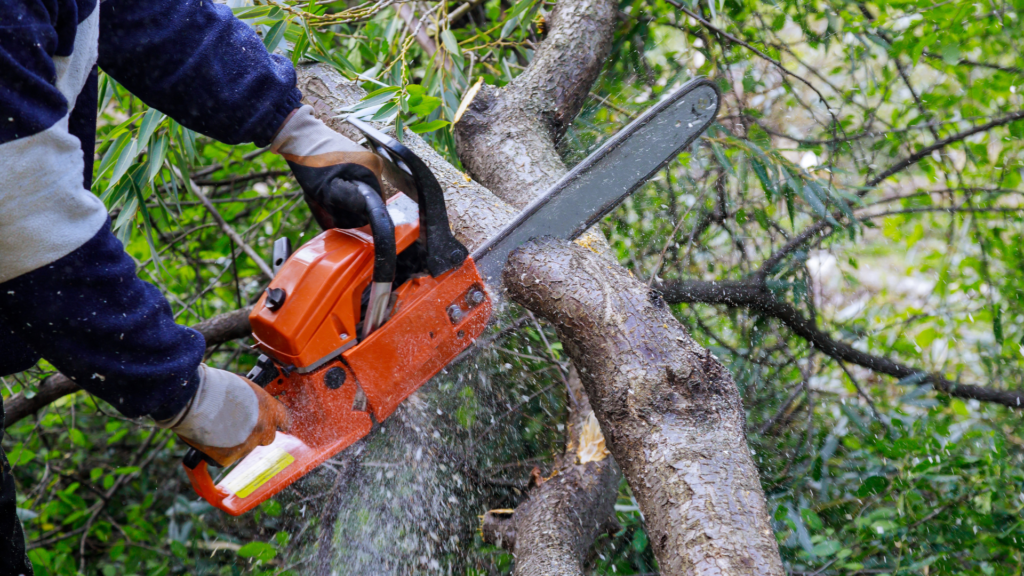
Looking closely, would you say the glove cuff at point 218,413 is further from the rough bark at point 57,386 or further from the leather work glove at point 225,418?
the rough bark at point 57,386

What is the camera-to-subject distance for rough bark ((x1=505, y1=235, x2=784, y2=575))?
1284mm

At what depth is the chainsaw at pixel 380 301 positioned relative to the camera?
161 centimetres

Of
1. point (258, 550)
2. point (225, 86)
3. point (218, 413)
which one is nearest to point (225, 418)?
point (218, 413)

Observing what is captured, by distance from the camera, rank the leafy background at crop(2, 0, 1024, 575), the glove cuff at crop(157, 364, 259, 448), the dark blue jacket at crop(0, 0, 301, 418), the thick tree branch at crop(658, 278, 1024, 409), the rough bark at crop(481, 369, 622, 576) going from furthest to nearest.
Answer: the thick tree branch at crop(658, 278, 1024, 409), the leafy background at crop(2, 0, 1024, 575), the rough bark at crop(481, 369, 622, 576), the glove cuff at crop(157, 364, 259, 448), the dark blue jacket at crop(0, 0, 301, 418)

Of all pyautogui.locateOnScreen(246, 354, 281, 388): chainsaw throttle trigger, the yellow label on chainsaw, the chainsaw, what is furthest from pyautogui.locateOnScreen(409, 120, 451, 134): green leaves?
the yellow label on chainsaw

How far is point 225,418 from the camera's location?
146 cm

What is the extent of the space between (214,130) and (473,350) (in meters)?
1.04

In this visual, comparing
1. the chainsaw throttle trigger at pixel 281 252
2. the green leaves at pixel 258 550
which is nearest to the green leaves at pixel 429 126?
the chainsaw throttle trigger at pixel 281 252

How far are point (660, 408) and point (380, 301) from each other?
0.72m

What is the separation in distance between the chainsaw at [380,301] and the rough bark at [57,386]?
1.00m

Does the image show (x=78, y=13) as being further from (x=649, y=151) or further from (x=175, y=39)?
(x=649, y=151)

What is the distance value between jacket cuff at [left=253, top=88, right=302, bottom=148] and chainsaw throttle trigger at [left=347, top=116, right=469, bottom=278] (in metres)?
0.17

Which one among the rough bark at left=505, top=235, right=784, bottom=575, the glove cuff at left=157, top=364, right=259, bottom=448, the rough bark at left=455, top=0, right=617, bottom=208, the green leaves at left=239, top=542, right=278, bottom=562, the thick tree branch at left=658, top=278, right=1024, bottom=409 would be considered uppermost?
the rough bark at left=455, top=0, right=617, bottom=208

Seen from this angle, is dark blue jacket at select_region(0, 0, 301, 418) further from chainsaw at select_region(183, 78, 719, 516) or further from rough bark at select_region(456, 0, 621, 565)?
rough bark at select_region(456, 0, 621, 565)
